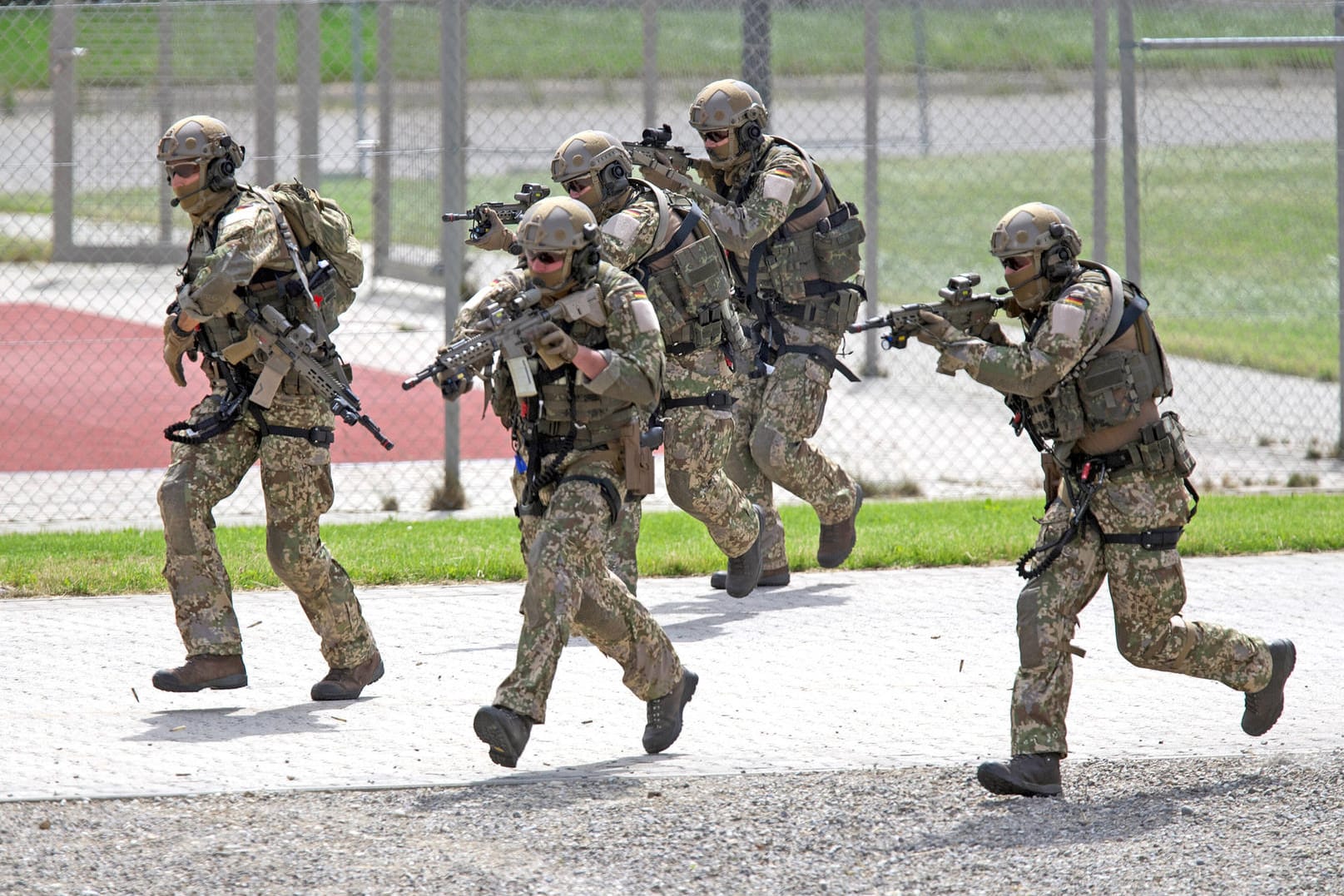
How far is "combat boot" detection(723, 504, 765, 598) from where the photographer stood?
7828 mm

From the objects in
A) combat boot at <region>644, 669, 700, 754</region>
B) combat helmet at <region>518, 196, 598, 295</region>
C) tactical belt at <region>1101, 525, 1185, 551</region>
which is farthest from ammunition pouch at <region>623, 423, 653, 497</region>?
tactical belt at <region>1101, 525, 1185, 551</region>

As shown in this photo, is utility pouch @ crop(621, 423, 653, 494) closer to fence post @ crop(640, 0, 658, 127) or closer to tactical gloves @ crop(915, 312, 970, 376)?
tactical gloves @ crop(915, 312, 970, 376)

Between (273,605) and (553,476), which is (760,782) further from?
(273,605)

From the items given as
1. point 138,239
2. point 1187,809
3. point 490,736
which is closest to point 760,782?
Result: point 490,736

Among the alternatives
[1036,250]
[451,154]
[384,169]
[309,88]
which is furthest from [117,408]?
[1036,250]

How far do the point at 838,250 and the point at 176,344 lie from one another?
3100mm

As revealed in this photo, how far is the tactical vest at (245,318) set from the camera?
618 cm

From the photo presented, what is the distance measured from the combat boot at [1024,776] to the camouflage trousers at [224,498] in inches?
95.8

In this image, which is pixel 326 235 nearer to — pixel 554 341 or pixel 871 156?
pixel 554 341

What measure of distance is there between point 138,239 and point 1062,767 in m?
10.7

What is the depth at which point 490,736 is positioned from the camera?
5.20 meters

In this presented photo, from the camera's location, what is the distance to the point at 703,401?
287 inches

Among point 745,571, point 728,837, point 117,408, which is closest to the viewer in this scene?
point 728,837

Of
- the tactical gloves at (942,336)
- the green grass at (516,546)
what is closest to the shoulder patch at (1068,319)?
the tactical gloves at (942,336)
